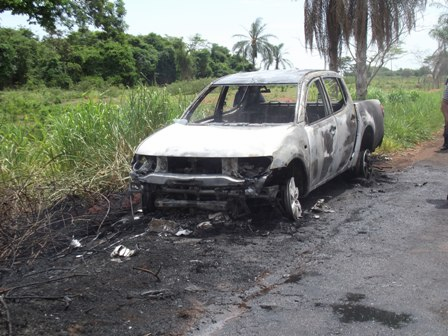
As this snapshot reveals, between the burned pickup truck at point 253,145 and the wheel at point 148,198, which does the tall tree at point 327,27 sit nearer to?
the burned pickup truck at point 253,145

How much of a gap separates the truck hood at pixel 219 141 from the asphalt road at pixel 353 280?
0.94 meters

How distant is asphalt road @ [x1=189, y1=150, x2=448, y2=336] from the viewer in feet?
12.4

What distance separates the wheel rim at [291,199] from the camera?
19.9 feet

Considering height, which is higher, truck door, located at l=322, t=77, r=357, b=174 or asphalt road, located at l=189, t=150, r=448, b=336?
truck door, located at l=322, t=77, r=357, b=174

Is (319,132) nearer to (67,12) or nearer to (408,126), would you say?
(408,126)

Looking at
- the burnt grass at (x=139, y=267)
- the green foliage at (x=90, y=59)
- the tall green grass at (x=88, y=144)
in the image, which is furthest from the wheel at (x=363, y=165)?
the green foliage at (x=90, y=59)

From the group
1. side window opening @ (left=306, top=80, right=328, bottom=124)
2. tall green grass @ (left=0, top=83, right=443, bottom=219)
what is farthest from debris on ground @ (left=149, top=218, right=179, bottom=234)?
side window opening @ (left=306, top=80, right=328, bottom=124)

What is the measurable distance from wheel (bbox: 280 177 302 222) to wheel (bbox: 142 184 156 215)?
4.58 feet

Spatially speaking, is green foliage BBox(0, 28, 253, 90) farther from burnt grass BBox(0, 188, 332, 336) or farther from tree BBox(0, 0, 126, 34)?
burnt grass BBox(0, 188, 332, 336)

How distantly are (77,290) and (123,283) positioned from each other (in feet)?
1.18

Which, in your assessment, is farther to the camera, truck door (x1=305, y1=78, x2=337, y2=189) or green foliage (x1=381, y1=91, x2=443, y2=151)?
green foliage (x1=381, y1=91, x2=443, y2=151)

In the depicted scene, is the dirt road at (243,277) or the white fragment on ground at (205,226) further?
the white fragment on ground at (205,226)

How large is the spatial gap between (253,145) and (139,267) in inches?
71.5

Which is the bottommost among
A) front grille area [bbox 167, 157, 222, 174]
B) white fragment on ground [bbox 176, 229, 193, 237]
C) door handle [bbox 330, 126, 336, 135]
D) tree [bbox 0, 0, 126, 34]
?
white fragment on ground [bbox 176, 229, 193, 237]
